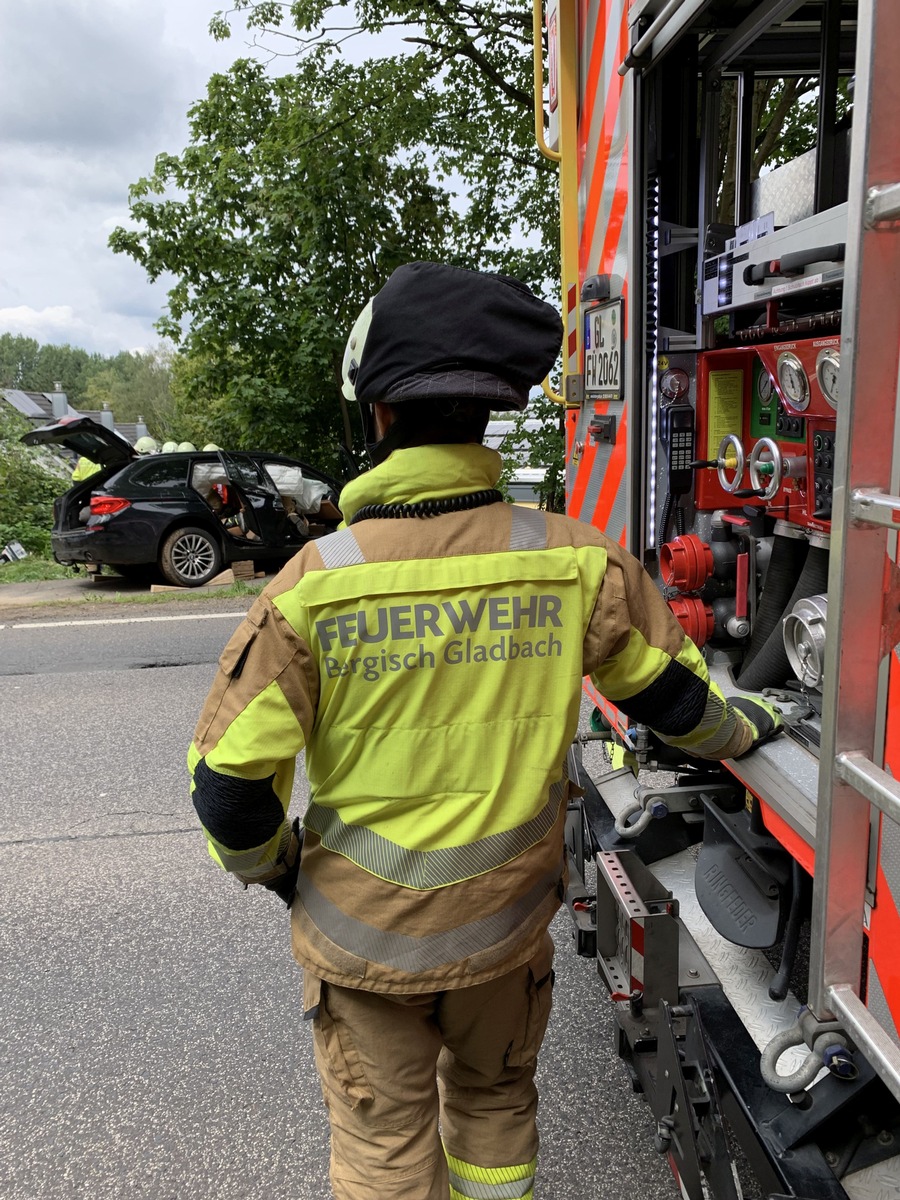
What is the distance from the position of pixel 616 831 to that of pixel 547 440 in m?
→ 9.00

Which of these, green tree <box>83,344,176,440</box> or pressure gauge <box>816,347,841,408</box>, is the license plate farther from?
green tree <box>83,344,176,440</box>

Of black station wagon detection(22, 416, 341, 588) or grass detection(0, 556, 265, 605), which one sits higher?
black station wagon detection(22, 416, 341, 588)

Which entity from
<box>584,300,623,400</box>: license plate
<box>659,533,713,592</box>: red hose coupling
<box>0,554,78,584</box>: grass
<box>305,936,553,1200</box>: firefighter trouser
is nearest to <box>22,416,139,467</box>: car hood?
<box>0,554,78,584</box>: grass

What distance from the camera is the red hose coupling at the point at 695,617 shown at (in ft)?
8.54

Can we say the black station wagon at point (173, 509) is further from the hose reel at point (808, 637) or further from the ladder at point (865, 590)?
the ladder at point (865, 590)

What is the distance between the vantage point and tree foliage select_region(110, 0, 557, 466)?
11195 mm

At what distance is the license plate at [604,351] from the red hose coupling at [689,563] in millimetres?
436

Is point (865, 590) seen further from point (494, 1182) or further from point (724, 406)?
point (724, 406)

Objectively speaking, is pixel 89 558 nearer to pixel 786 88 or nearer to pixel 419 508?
pixel 786 88

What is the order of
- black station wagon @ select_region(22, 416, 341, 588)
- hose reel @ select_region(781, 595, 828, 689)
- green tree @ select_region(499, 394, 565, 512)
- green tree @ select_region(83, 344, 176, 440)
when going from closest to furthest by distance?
Answer: hose reel @ select_region(781, 595, 828, 689)
black station wagon @ select_region(22, 416, 341, 588)
green tree @ select_region(499, 394, 565, 512)
green tree @ select_region(83, 344, 176, 440)

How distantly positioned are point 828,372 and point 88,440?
30.9 ft

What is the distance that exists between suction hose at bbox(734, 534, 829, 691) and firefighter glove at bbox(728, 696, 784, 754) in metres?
0.26

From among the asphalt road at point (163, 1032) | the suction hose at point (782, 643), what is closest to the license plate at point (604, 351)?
the suction hose at point (782, 643)

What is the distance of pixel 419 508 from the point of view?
5.21 feet
